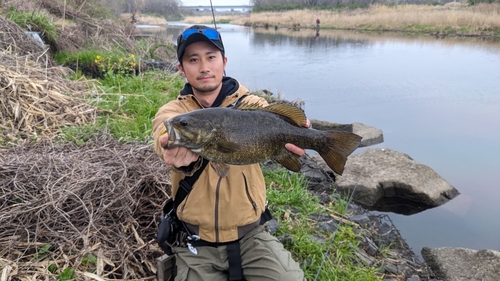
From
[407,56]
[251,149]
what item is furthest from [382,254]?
[407,56]

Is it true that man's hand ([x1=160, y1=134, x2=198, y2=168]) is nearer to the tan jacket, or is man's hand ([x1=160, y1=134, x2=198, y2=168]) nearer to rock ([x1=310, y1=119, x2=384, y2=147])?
the tan jacket

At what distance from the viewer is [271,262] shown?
2832 mm

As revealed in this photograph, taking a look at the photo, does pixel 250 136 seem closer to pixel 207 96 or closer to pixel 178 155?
pixel 178 155

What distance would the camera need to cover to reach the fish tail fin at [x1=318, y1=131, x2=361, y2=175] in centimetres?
255

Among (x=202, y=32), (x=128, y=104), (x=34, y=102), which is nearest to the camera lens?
(x=202, y=32)

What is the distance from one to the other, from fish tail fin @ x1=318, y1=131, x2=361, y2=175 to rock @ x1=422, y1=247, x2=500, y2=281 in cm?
297

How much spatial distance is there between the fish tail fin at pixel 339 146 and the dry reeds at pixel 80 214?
1.80 m

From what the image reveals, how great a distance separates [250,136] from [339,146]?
0.65 m

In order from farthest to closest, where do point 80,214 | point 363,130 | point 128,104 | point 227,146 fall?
point 363,130 → point 128,104 → point 80,214 → point 227,146

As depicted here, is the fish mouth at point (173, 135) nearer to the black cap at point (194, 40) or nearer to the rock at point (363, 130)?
the black cap at point (194, 40)

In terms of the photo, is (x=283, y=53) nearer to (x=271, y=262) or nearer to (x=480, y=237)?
(x=480, y=237)

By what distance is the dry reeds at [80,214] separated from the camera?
2.98m

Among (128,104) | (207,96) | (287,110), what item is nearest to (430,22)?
(128,104)

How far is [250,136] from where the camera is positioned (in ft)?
7.70
